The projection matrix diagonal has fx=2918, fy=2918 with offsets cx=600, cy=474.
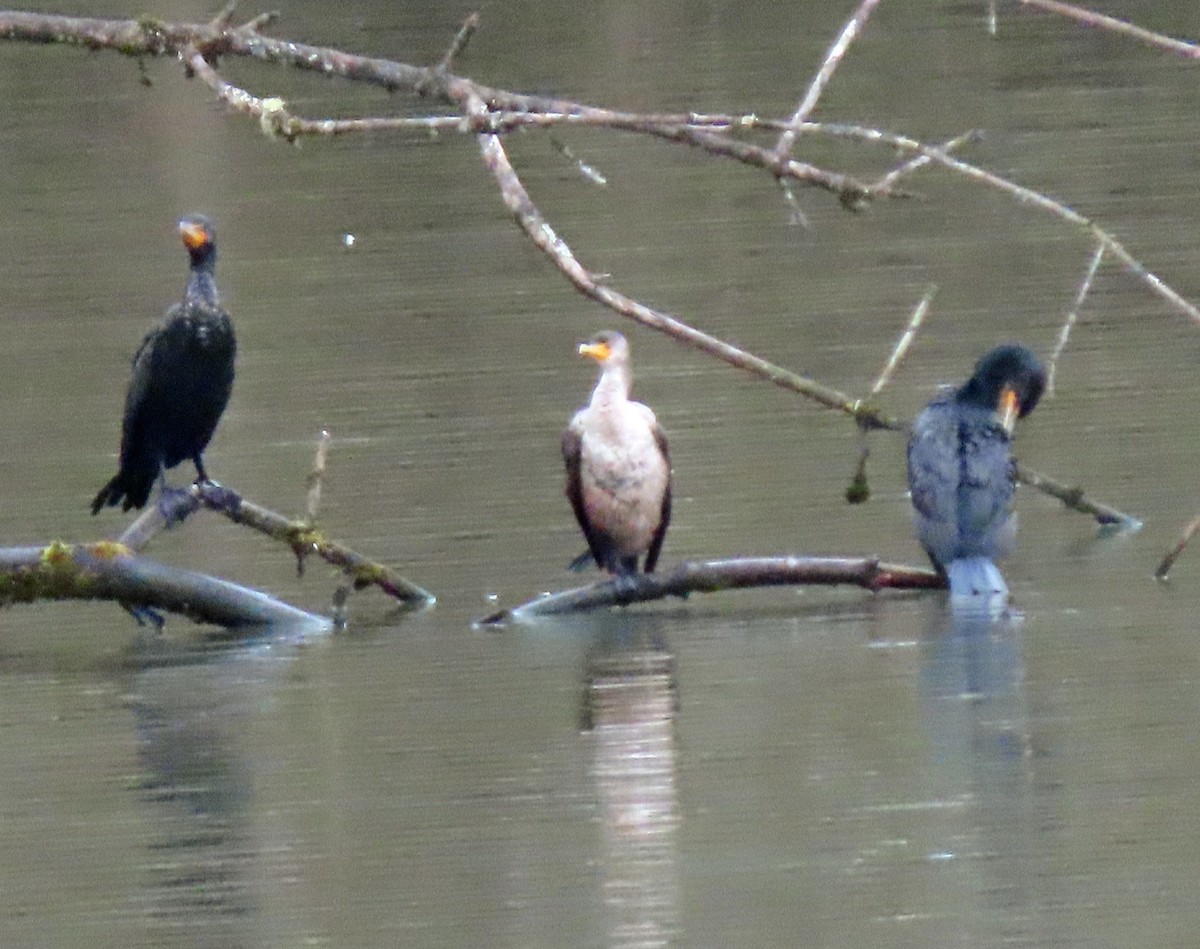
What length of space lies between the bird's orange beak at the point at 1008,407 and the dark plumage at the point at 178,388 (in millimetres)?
2146

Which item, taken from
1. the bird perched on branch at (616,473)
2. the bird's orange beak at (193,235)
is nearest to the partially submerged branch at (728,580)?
the bird perched on branch at (616,473)

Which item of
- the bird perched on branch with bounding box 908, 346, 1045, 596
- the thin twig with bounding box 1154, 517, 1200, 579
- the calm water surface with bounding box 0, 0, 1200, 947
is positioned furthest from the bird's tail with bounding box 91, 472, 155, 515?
the thin twig with bounding box 1154, 517, 1200, 579

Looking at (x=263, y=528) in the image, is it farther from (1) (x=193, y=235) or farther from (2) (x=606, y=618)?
(1) (x=193, y=235)

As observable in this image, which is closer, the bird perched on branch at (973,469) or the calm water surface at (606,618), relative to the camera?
the calm water surface at (606,618)

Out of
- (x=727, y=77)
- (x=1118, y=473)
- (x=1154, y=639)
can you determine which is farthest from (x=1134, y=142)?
(x=1154, y=639)

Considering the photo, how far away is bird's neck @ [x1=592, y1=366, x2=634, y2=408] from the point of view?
A: 800 centimetres

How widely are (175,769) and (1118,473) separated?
367 centimetres

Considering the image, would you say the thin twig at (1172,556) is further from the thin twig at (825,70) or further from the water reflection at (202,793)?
the thin twig at (825,70)

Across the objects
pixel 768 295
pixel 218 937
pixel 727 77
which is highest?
pixel 727 77

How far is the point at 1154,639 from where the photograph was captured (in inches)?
276

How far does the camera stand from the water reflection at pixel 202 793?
17.5ft

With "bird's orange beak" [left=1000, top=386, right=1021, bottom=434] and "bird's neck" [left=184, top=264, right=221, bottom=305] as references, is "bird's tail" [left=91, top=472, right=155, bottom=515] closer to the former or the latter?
"bird's neck" [left=184, top=264, right=221, bottom=305]

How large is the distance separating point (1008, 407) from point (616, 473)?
3.52 feet

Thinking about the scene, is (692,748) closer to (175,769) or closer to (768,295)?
(175,769)
